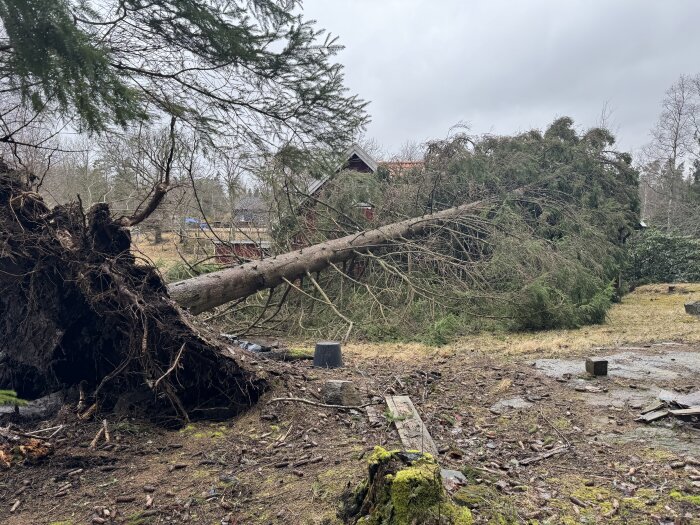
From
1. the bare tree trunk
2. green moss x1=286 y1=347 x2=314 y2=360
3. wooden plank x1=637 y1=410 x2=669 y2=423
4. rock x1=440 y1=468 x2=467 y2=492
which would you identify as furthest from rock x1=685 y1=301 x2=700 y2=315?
rock x1=440 y1=468 x2=467 y2=492

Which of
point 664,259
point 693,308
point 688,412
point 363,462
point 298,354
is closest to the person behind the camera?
point 363,462

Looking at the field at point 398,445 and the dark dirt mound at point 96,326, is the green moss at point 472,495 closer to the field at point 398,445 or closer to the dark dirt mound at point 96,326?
the field at point 398,445

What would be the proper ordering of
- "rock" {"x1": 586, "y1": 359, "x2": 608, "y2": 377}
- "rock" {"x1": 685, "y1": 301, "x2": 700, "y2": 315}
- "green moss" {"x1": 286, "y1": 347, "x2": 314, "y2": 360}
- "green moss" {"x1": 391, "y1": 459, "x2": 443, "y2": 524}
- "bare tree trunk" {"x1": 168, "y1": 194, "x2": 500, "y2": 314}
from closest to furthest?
1. "green moss" {"x1": 391, "y1": 459, "x2": 443, "y2": 524}
2. "rock" {"x1": 586, "y1": 359, "x2": 608, "y2": 377}
3. "bare tree trunk" {"x1": 168, "y1": 194, "x2": 500, "y2": 314}
4. "green moss" {"x1": 286, "y1": 347, "x2": 314, "y2": 360}
5. "rock" {"x1": 685, "y1": 301, "x2": 700, "y2": 315}

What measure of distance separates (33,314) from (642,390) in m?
Answer: 5.80

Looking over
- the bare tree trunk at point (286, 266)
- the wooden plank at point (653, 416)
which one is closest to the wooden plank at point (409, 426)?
the wooden plank at point (653, 416)

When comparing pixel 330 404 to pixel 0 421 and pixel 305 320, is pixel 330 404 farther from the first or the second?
pixel 305 320

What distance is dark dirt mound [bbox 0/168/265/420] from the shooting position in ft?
14.5

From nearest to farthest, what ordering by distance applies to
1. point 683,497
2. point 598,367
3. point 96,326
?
1. point 683,497
2. point 96,326
3. point 598,367

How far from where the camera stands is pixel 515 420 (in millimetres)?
4539

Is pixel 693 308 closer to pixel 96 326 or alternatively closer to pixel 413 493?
pixel 413 493

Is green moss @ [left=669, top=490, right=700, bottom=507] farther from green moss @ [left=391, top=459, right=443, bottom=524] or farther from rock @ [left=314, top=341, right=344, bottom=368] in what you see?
rock @ [left=314, top=341, right=344, bottom=368]

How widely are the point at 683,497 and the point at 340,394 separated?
2.60m

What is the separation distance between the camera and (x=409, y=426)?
13.3 ft

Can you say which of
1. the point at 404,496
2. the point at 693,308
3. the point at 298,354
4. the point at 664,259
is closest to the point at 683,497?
the point at 404,496
